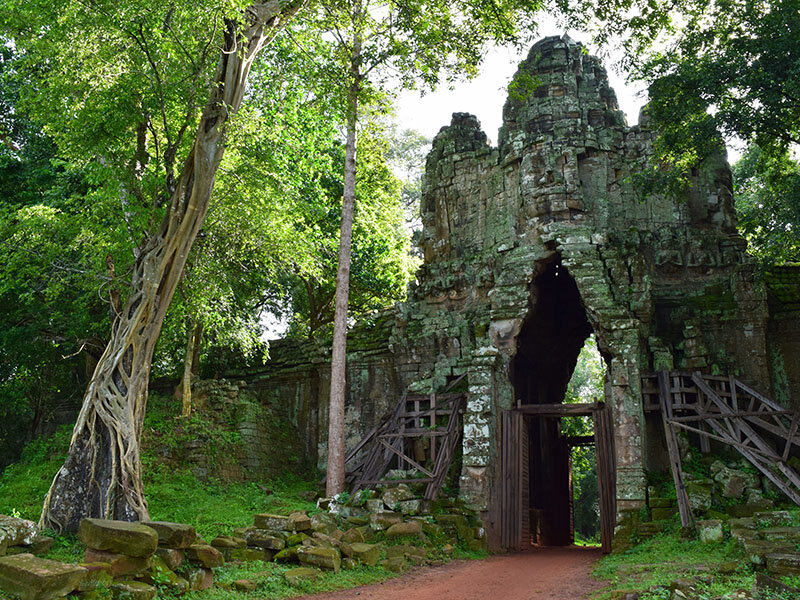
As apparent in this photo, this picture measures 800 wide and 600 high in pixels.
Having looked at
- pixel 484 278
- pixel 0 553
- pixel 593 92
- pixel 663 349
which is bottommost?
pixel 0 553

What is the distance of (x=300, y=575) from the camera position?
7625mm

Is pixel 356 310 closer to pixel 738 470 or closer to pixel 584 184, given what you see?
pixel 584 184

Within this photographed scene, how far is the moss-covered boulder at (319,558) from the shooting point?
8.30m

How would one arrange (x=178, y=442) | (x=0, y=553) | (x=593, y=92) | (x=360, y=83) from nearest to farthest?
(x=0, y=553)
(x=360, y=83)
(x=178, y=442)
(x=593, y=92)

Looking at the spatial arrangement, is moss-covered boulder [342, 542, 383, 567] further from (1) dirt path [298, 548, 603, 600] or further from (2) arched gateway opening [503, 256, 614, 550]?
(2) arched gateway opening [503, 256, 614, 550]

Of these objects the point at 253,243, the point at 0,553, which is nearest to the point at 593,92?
the point at 253,243

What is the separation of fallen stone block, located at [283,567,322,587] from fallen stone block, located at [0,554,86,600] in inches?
108

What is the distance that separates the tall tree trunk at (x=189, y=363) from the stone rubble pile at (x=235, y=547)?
4932mm

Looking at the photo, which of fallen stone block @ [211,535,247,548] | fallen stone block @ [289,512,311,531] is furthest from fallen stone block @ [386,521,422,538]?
fallen stone block @ [211,535,247,548]

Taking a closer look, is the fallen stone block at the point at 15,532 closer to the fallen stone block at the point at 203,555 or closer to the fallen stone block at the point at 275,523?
the fallen stone block at the point at 203,555

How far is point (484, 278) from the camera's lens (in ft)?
49.1

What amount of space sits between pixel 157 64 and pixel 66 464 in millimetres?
6035

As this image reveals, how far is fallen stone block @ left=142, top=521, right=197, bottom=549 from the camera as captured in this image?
6582mm

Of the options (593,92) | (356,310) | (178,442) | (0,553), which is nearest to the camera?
(0,553)
